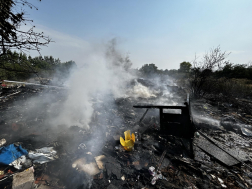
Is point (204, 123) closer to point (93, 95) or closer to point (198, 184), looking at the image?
point (198, 184)

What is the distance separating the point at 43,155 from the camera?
3.15m

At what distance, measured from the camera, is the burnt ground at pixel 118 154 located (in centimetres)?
283

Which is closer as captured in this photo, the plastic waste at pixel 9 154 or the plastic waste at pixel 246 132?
the plastic waste at pixel 9 154

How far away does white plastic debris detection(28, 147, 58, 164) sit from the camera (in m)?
3.09

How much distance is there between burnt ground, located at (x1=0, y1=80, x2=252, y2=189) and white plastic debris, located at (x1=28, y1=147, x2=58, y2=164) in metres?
0.12

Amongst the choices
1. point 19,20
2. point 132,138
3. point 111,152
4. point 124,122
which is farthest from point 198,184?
point 19,20

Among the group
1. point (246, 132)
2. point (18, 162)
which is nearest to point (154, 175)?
point (18, 162)

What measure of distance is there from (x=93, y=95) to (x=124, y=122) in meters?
4.52

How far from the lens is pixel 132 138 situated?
4.00 m

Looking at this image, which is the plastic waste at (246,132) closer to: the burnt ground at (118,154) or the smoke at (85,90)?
the burnt ground at (118,154)

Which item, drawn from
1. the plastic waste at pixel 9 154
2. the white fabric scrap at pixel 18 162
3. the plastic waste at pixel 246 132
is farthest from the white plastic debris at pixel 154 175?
the plastic waste at pixel 246 132

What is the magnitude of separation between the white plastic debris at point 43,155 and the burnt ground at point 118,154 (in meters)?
0.12

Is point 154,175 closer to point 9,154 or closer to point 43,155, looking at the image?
point 43,155

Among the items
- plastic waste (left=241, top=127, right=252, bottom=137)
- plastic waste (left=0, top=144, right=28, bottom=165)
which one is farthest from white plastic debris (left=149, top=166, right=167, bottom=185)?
plastic waste (left=241, top=127, right=252, bottom=137)
